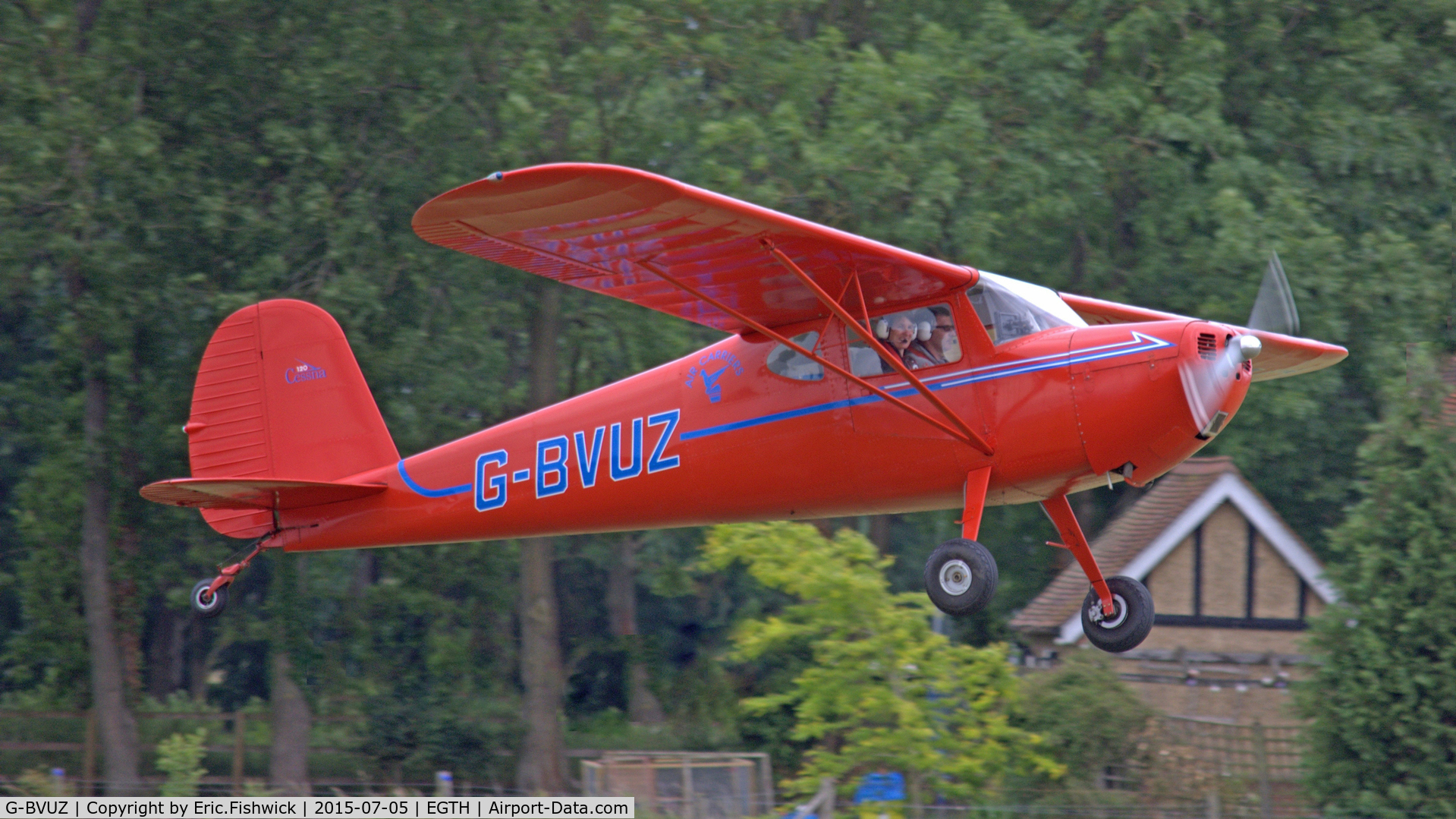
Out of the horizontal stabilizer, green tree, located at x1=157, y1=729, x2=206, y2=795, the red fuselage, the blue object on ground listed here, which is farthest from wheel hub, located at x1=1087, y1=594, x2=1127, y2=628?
green tree, located at x1=157, y1=729, x2=206, y2=795

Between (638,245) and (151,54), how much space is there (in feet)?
40.0

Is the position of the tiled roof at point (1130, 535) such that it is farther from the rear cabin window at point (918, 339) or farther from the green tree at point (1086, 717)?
the rear cabin window at point (918, 339)

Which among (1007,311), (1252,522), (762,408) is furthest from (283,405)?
(1252,522)

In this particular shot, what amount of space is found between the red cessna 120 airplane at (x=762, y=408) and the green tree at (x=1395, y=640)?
5.63 metres

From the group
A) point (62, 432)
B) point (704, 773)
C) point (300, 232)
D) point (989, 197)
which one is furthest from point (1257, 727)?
point (62, 432)

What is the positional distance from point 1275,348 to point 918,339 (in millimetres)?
3270

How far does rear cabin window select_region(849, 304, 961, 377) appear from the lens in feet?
25.8

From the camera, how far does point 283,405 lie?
10125mm

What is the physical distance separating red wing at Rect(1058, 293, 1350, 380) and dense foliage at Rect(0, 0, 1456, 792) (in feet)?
24.6

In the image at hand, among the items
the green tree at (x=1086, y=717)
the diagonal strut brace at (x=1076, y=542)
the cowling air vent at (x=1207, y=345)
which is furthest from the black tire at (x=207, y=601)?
the green tree at (x=1086, y=717)

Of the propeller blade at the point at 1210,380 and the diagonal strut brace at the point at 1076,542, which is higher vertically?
the propeller blade at the point at 1210,380

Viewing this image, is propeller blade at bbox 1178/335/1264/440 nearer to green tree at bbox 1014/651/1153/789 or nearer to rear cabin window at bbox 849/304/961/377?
rear cabin window at bbox 849/304/961/377

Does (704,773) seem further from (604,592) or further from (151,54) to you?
(604,592)

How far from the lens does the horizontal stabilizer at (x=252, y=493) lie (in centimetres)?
858
